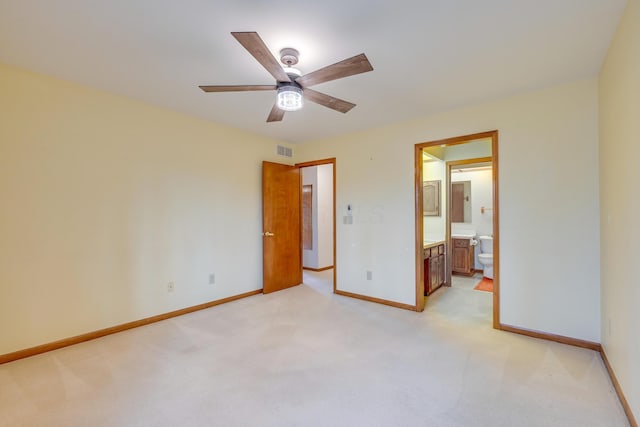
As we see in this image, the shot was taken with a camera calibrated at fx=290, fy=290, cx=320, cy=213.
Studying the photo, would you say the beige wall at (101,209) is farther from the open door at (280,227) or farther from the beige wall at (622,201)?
the beige wall at (622,201)

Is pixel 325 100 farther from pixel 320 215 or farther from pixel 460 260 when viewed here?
pixel 460 260

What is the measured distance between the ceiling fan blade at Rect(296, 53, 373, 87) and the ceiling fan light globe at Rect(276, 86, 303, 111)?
69mm

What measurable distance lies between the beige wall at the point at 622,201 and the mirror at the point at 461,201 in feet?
11.9

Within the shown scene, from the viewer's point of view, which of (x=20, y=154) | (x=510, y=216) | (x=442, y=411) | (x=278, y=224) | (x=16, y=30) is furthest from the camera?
(x=278, y=224)

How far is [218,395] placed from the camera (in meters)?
1.97

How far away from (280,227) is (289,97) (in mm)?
2807

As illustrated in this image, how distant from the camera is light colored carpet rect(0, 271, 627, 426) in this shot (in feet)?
5.76

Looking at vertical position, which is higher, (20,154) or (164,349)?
(20,154)

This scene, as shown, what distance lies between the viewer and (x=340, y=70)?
6.02ft

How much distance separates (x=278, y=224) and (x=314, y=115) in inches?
73.3

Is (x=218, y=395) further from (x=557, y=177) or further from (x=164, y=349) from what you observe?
(x=557, y=177)

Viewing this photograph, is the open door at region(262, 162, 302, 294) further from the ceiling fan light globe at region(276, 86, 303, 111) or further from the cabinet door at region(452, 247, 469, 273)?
the cabinet door at region(452, 247, 469, 273)

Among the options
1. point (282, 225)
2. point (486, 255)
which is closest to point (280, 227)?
point (282, 225)

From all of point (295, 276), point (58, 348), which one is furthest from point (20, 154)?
point (295, 276)
